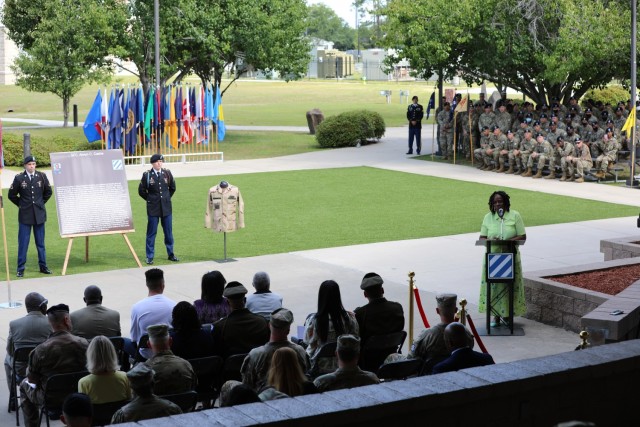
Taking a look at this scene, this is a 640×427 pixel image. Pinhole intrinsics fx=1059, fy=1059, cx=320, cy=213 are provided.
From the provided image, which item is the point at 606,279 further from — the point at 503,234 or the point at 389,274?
the point at 389,274

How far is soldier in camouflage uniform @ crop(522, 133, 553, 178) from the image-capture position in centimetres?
2970

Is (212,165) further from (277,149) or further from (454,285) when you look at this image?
(454,285)

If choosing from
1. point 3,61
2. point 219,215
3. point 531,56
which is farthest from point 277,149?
point 3,61

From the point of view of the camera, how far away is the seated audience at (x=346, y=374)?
745cm

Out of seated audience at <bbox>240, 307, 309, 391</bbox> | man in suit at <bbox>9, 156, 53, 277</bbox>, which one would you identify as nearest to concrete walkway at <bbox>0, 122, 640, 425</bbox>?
man in suit at <bbox>9, 156, 53, 277</bbox>

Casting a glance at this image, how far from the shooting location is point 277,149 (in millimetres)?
38906

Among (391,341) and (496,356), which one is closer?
(391,341)

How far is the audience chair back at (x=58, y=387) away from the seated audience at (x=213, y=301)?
215 cm

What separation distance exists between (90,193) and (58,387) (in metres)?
9.25

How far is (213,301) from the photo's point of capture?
34.8 feet

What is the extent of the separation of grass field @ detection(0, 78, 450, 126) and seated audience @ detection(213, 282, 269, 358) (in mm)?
42868

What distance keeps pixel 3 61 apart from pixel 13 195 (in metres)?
75.4

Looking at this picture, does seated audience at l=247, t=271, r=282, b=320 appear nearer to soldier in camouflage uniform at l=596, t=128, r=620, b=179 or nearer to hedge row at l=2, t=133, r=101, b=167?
soldier in camouflage uniform at l=596, t=128, r=620, b=179

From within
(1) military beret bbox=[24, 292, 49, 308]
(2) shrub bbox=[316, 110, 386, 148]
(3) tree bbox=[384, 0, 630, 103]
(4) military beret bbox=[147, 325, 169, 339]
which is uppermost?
(3) tree bbox=[384, 0, 630, 103]
